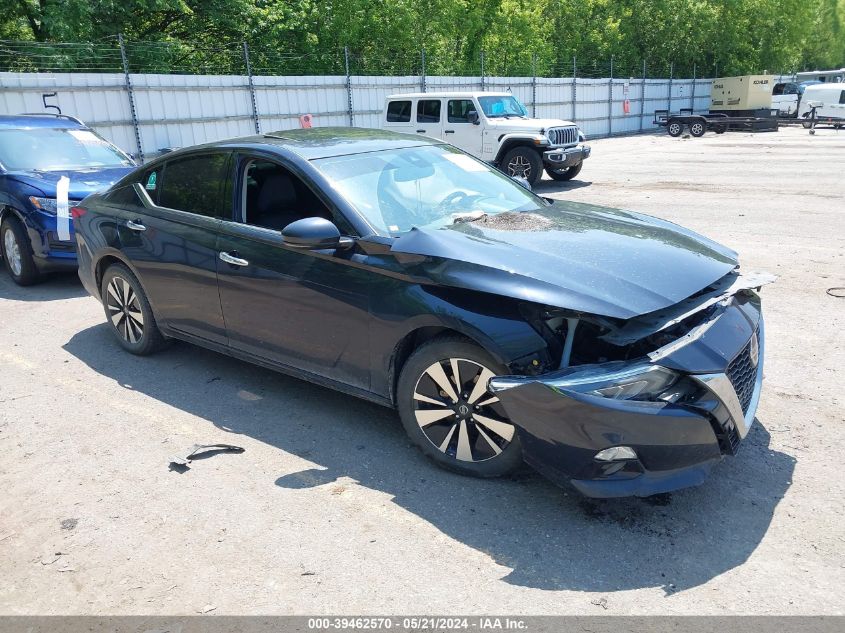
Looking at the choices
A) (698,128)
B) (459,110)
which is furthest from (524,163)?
(698,128)

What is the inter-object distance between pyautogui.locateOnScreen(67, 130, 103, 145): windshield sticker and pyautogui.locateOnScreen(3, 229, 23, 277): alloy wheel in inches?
65.3

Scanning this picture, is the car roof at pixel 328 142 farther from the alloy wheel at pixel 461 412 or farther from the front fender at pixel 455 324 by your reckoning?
the alloy wheel at pixel 461 412

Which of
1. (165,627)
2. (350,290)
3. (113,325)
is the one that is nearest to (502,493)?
(350,290)

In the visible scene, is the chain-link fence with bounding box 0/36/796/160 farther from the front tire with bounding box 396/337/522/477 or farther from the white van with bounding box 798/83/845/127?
the front tire with bounding box 396/337/522/477

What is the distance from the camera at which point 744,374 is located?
3.37 meters

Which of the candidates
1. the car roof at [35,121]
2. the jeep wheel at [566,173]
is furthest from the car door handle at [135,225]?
the jeep wheel at [566,173]

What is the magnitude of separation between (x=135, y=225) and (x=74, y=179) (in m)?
3.37

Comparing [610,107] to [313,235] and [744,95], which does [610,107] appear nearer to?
[744,95]

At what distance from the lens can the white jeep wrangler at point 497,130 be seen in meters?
15.0

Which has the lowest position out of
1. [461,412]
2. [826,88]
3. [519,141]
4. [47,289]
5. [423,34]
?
[47,289]

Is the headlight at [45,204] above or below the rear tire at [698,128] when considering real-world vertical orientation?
above

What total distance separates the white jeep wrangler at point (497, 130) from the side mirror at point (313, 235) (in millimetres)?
11422

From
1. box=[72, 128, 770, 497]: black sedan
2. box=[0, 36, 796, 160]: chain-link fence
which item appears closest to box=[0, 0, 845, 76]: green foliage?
box=[0, 36, 796, 160]: chain-link fence

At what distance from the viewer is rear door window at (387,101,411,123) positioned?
1612 centimetres
